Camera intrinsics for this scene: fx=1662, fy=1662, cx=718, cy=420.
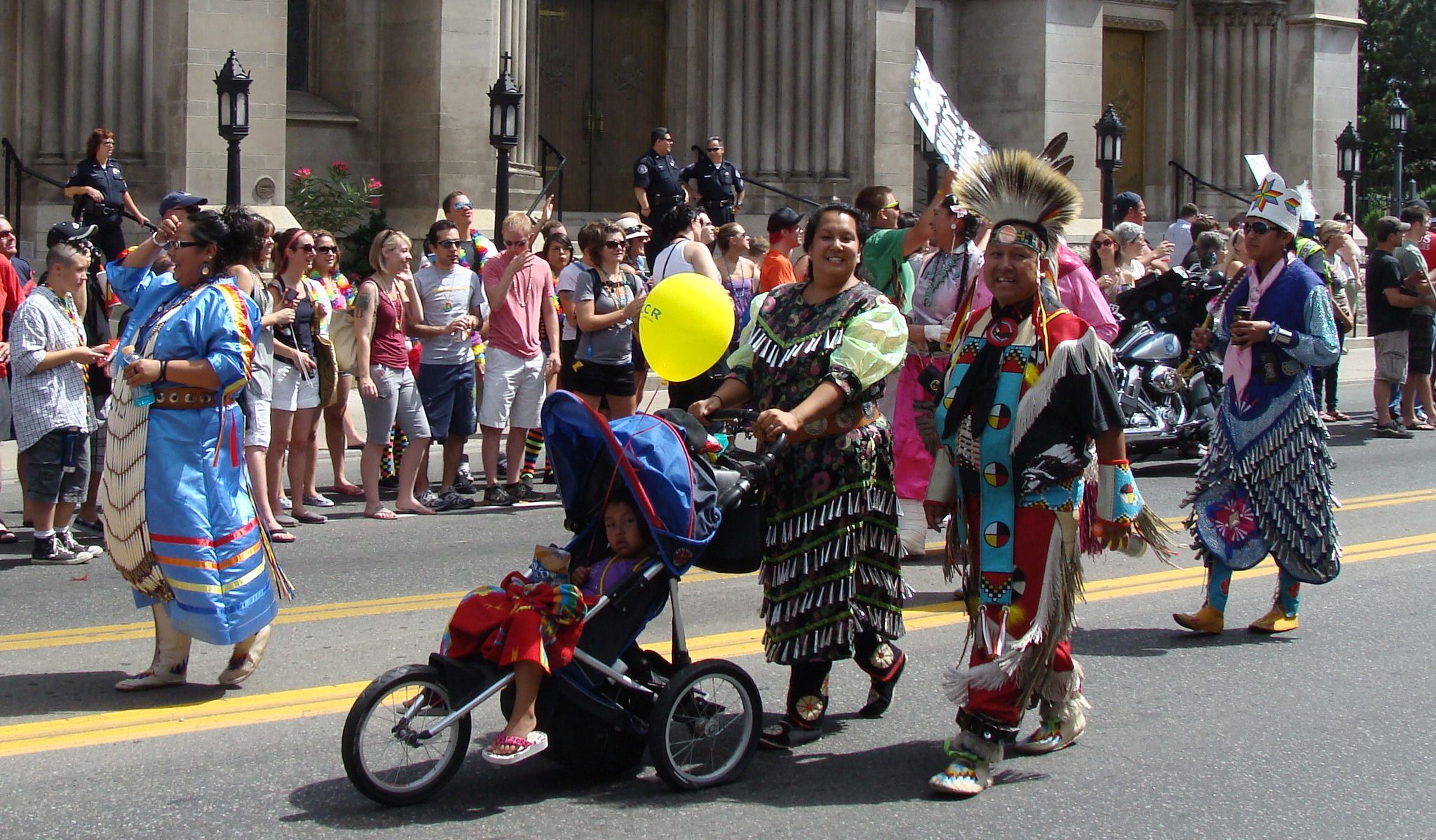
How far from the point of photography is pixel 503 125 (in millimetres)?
18031

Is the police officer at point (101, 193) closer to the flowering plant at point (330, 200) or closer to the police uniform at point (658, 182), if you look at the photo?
the flowering plant at point (330, 200)

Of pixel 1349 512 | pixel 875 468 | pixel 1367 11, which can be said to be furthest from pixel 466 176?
pixel 1367 11

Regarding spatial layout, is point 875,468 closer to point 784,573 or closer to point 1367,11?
point 784,573

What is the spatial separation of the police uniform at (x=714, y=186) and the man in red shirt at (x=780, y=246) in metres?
7.90

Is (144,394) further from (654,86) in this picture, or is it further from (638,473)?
(654,86)

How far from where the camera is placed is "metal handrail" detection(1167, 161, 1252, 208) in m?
28.0

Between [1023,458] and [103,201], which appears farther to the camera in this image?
[103,201]

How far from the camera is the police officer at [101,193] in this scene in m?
15.2

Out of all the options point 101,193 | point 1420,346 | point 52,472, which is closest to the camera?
point 52,472

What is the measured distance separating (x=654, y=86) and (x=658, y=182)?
18.4 feet

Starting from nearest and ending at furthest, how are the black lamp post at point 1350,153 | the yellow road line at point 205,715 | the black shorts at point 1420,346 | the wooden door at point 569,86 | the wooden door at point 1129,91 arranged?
1. the yellow road line at point 205,715
2. the black shorts at point 1420,346
3. the wooden door at point 569,86
4. the black lamp post at point 1350,153
5. the wooden door at point 1129,91

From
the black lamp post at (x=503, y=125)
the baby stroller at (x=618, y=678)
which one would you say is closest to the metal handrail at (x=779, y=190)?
the black lamp post at (x=503, y=125)

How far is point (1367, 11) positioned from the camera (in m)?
49.1

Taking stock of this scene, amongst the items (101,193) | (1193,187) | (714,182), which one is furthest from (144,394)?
(1193,187)
